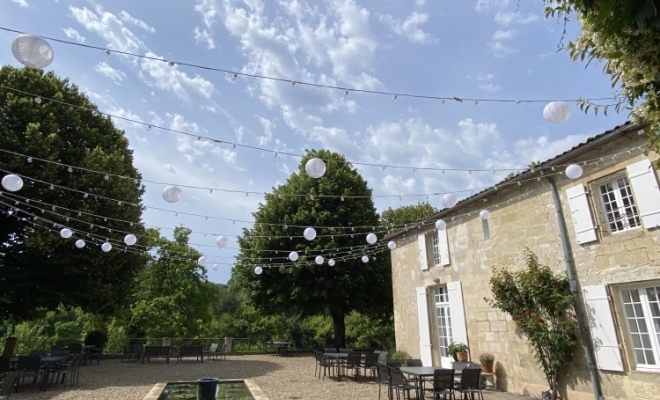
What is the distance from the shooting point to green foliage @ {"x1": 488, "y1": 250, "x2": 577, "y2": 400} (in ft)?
21.6

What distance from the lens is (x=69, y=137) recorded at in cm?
1168

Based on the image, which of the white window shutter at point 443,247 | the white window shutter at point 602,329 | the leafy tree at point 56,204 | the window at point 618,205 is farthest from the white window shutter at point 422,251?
the leafy tree at point 56,204

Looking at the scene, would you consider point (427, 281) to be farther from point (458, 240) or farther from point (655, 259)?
point (655, 259)

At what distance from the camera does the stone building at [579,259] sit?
5816 millimetres

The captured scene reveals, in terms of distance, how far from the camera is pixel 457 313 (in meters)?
9.23

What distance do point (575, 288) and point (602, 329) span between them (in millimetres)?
747

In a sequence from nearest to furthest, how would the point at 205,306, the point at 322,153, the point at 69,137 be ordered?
the point at 69,137 → the point at 322,153 → the point at 205,306

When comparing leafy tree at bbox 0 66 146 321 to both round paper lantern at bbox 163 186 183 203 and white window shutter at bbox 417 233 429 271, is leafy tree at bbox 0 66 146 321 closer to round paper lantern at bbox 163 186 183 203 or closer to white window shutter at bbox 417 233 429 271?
round paper lantern at bbox 163 186 183 203

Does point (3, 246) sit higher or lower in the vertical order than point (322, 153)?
lower

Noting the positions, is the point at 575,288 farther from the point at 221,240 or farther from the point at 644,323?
the point at 221,240

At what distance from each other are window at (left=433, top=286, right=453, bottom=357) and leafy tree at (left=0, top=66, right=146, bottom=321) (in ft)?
29.4

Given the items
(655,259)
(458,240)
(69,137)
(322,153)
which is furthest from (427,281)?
(69,137)

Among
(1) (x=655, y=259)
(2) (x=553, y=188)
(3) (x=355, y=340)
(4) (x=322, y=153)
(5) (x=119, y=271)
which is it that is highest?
(4) (x=322, y=153)

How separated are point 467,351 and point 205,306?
60.4ft
